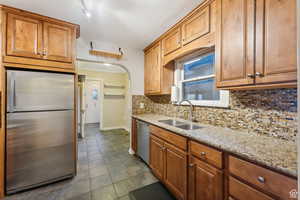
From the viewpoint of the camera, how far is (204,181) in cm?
117

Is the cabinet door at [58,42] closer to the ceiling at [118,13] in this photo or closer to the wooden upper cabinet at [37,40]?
the wooden upper cabinet at [37,40]

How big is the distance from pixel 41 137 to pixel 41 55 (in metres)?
1.11

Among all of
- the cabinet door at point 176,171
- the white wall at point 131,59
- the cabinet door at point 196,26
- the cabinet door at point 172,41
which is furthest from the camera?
the white wall at point 131,59

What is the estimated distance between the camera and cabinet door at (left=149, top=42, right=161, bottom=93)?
2.47 m

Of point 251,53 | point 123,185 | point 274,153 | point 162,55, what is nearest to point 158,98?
point 162,55

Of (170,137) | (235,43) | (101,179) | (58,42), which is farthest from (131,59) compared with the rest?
(101,179)

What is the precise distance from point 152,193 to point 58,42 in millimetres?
2476

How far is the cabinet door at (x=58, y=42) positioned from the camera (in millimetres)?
1762

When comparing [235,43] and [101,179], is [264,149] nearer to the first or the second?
[235,43]

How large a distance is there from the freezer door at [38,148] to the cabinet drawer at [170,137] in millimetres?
1264

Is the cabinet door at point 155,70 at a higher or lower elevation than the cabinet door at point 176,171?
higher

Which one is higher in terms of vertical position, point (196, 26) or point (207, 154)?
point (196, 26)

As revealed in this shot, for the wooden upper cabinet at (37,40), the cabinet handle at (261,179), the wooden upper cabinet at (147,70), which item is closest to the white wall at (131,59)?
the wooden upper cabinet at (147,70)

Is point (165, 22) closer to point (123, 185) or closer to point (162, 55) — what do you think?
point (162, 55)
